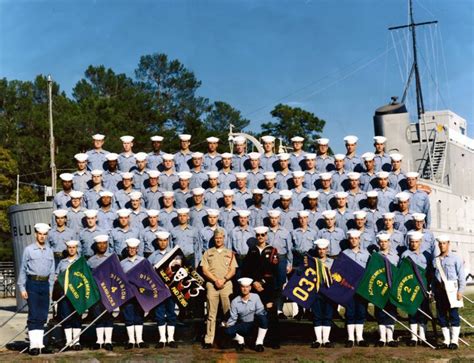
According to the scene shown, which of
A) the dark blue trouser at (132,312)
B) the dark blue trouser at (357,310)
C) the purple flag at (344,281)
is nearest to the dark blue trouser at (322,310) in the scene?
the purple flag at (344,281)

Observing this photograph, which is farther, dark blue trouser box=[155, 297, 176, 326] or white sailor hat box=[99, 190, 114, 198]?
white sailor hat box=[99, 190, 114, 198]

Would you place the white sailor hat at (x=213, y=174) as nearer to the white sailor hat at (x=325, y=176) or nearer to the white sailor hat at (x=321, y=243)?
the white sailor hat at (x=325, y=176)

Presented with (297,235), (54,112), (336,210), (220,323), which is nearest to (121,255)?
(220,323)

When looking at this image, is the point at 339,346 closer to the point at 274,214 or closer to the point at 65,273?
the point at 274,214

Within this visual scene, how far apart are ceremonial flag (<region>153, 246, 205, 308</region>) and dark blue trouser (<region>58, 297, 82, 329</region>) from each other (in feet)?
4.69

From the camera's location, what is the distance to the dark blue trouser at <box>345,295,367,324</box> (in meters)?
11.2

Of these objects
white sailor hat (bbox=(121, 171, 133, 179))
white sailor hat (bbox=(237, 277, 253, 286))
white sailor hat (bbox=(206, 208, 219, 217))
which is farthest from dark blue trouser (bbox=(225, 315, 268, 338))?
white sailor hat (bbox=(121, 171, 133, 179))

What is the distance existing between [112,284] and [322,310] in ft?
10.6

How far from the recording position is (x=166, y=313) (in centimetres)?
1139

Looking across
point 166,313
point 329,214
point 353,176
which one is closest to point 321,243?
point 329,214

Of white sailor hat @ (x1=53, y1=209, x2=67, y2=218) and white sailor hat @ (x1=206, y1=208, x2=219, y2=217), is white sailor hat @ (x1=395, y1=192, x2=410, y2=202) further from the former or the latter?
white sailor hat @ (x1=53, y1=209, x2=67, y2=218)

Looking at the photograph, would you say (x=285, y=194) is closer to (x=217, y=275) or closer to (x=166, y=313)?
(x=217, y=275)

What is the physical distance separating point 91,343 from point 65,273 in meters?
1.19

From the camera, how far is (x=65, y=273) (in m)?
11.1
